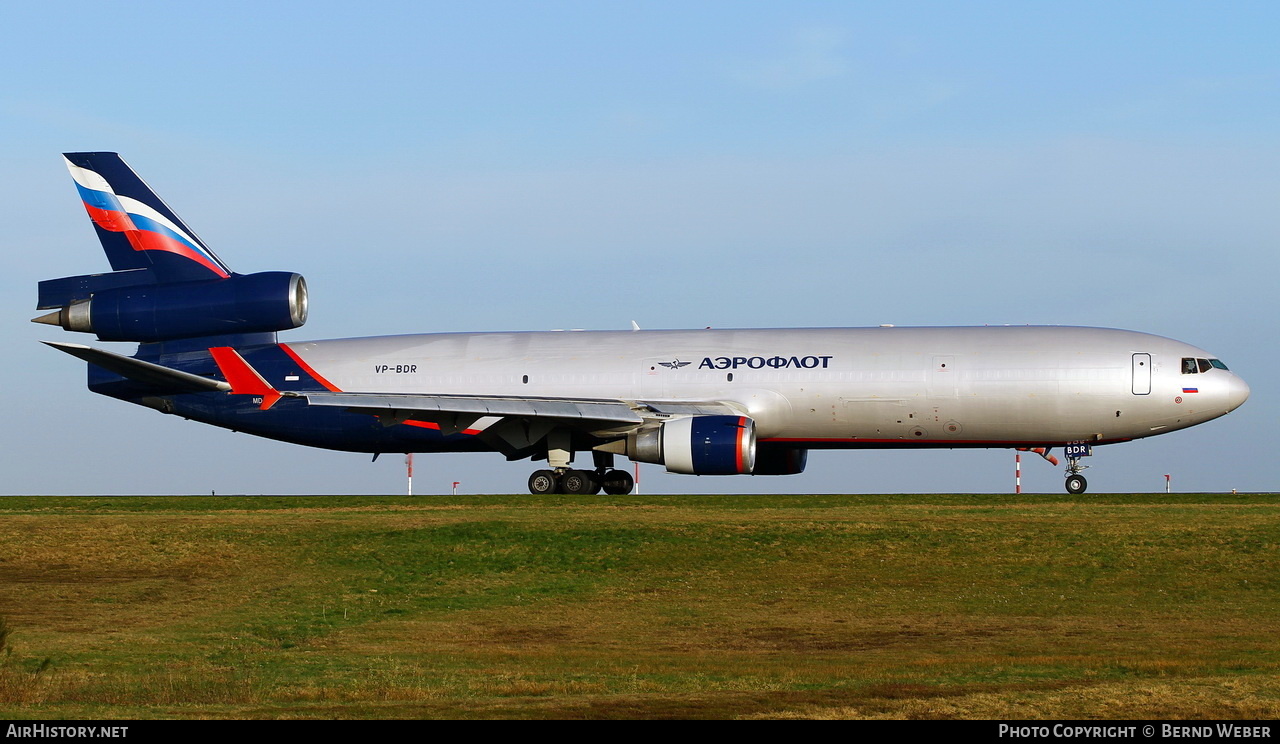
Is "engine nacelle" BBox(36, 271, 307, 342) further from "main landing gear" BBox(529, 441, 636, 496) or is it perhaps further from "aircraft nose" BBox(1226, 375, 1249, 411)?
"aircraft nose" BBox(1226, 375, 1249, 411)

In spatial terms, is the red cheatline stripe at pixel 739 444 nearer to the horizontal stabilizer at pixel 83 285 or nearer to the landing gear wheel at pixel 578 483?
the landing gear wheel at pixel 578 483

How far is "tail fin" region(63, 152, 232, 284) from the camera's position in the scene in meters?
41.7

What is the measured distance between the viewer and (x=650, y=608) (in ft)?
76.9

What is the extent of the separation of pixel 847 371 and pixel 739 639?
654 inches

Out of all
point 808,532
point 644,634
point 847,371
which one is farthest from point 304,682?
point 847,371

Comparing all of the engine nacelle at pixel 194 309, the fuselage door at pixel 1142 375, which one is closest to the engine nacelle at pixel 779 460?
the fuselage door at pixel 1142 375

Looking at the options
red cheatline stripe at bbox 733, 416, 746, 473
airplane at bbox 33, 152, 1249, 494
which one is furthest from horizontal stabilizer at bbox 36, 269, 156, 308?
red cheatline stripe at bbox 733, 416, 746, 473

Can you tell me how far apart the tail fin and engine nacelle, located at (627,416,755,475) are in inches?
605

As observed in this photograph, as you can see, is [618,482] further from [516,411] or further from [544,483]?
[516,411]

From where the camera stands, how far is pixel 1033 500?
3288 centimetres

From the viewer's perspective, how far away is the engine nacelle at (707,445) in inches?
1366

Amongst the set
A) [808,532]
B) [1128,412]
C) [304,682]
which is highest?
[1128,412]
